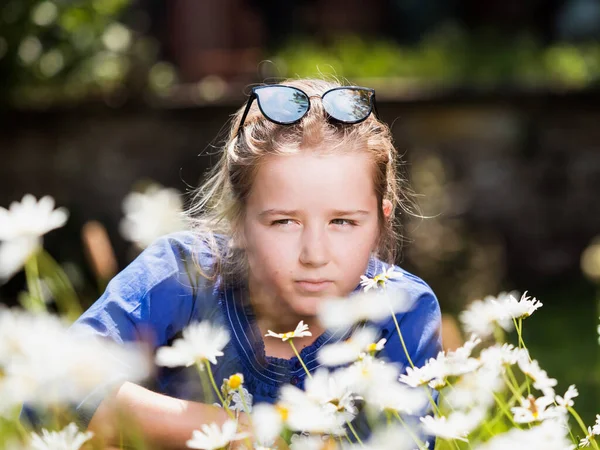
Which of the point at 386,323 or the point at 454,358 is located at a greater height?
the point at 454,358

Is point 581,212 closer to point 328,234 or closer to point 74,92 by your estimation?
point 74,92

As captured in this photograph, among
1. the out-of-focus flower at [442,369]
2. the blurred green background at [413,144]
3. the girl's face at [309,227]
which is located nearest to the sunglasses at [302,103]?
the girl's face at [309,227]

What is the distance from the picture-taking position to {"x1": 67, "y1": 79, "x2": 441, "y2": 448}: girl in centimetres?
182

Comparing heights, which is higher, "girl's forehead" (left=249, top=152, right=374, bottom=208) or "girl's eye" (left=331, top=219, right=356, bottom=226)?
"girl's forehead" (left=249, top=152, right=374, bottom=208)

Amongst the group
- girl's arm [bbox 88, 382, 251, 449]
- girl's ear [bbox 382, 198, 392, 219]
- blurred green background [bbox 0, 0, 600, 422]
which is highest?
girl's ear [bbox 382, 198, 392, 219]

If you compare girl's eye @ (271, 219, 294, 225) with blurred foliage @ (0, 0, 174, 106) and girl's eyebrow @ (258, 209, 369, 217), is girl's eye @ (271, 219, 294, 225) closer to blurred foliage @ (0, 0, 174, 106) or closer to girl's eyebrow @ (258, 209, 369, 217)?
girl's eyebrow @ (258, 209, 369, 217)

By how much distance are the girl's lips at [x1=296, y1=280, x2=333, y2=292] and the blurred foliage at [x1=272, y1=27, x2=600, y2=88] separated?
3.48m

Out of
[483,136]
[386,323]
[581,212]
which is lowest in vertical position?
[581,212]

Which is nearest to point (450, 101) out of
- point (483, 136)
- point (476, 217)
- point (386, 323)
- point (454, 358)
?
point (483, 136)

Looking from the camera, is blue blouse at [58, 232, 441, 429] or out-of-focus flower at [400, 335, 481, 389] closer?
out-of-focus flower at [400, 335, 481, 389]

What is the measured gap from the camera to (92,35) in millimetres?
4867

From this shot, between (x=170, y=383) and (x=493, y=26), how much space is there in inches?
220

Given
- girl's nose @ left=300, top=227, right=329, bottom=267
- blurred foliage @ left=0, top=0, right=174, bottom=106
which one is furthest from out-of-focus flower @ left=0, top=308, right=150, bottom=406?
blurred foliage @ left=0, top=0, right=174, bottom=106

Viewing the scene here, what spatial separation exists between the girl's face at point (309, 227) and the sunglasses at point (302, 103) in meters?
0.10
